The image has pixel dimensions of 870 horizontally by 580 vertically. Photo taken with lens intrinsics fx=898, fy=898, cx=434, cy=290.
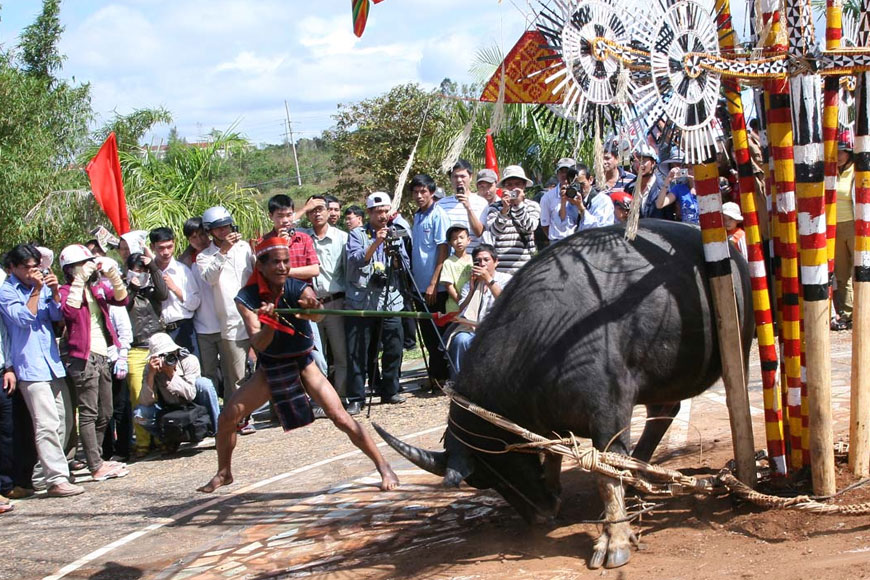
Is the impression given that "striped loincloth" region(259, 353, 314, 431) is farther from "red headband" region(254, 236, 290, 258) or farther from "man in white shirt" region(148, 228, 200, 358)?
"man in white shirt" region(148, 228, 200, 358)

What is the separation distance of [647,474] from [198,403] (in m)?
5.39

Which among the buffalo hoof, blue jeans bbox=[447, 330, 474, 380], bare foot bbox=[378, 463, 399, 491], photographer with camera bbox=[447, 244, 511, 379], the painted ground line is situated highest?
photographer with camera bbox=[447, 244, 511, 379]

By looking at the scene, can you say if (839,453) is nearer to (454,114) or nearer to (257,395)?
(257,395)

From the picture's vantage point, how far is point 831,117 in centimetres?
500

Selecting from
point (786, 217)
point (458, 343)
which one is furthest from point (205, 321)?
point (786, 217)

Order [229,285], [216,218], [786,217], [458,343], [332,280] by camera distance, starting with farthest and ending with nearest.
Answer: [332,280] < [229,285] < [216,218] < [458,343] < [786,217]

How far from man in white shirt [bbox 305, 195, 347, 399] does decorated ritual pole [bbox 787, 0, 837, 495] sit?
6.09 m

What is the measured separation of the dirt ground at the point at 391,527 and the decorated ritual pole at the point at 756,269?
309 millimetres

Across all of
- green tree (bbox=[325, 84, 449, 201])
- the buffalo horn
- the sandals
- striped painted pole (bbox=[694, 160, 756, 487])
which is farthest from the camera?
green tree (bbox=[325, 84, 449, 201])

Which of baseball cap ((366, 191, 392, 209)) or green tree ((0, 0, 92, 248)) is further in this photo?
green tree ((0, 0, 92, 248))

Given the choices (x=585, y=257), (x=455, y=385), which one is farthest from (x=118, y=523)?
(x=585, y=257)

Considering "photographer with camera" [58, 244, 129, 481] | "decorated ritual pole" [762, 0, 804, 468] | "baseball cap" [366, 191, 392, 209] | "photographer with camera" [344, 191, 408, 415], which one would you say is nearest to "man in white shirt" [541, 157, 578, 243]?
"photographer with camera" [344, 191, 408, 415]

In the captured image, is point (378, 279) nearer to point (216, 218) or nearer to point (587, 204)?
point (216, 218)

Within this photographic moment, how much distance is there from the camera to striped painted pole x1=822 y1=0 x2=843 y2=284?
4.80 m
